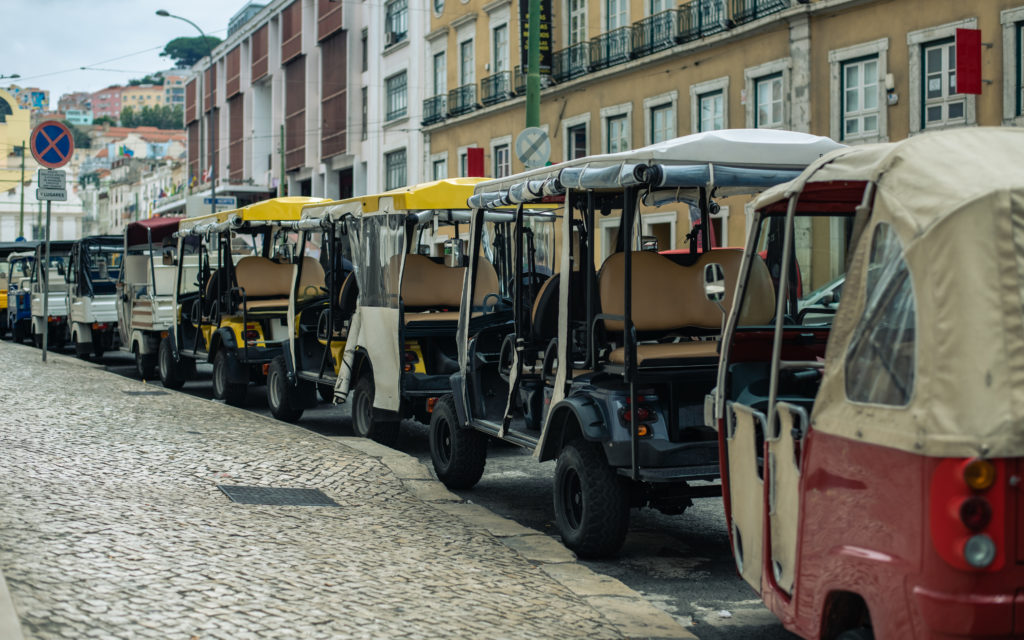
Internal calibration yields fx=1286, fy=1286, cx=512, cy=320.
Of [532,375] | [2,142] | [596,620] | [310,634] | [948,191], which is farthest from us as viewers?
[2,142]

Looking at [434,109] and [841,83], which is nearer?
[841,83]

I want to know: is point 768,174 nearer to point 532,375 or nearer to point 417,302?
point 532,375

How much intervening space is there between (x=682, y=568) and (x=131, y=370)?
17172mm

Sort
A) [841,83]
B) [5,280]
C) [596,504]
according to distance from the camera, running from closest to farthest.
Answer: [596,504] → [841,83] → [5,280]

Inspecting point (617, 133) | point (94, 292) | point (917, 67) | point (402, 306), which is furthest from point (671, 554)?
point (617, 133)

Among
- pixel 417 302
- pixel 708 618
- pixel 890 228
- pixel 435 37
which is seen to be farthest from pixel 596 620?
pixel 435 37

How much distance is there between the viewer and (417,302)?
1234cm

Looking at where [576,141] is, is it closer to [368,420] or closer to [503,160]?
[503,160]

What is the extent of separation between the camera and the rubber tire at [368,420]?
482 inches

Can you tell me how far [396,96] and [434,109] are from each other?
423 centimetres

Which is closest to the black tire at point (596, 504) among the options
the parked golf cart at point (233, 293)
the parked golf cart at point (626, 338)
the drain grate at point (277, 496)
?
the parked golf cart at point (626, 338)

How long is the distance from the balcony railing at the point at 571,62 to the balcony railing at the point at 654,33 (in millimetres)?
2525

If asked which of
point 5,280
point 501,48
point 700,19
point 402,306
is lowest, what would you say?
point 402,306

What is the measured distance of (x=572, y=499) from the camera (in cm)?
763
